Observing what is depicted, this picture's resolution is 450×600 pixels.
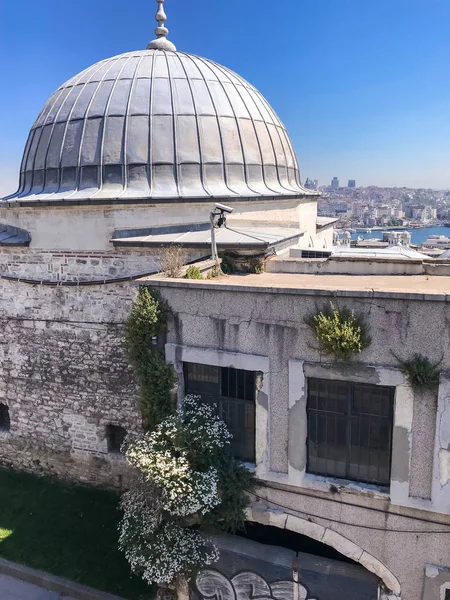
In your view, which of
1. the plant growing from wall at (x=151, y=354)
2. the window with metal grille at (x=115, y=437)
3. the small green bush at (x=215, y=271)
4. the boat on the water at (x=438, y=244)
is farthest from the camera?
the boat on the water at (x=438, y=244)

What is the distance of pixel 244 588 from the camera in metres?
8.77

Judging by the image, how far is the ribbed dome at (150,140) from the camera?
41.5ft

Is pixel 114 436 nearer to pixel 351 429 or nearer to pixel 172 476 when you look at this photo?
pixel 172 476

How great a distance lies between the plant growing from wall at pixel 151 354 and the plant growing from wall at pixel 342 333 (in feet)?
8.81

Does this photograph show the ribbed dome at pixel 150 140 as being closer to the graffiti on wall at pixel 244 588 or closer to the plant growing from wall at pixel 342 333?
the plant growing from wall at pixel 342 333

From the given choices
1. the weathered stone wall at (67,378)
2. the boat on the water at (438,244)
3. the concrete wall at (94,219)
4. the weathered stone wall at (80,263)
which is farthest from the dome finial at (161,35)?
the boat on the water at (438,244)

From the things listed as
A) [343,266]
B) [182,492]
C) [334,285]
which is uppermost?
[343,266]

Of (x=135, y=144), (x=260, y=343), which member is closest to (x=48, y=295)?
(x=135, y=144)

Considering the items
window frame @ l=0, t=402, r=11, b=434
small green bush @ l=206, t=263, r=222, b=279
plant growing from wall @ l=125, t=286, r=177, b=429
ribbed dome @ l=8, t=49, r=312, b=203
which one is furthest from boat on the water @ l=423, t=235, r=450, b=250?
plant growing from wall @ l=125, t=286, r=177, b=429

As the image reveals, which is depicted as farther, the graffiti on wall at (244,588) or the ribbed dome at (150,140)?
the ribbed dome at (150,140)

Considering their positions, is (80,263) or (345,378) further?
(80,263)

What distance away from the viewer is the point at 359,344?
6852 millimetres

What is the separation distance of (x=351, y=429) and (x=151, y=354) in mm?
3592

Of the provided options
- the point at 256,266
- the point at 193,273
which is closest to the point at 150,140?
the point at 256,266
